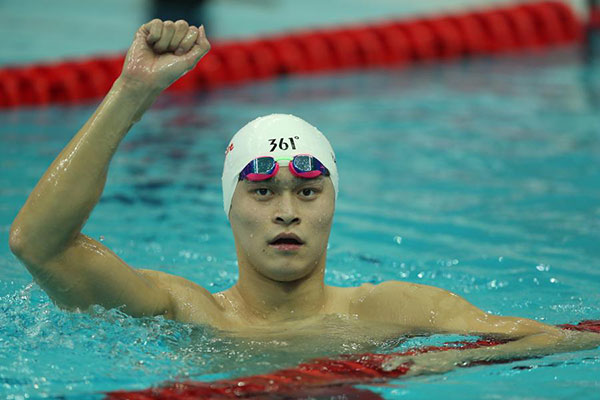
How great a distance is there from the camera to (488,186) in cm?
527

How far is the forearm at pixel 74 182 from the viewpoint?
7.41 feet

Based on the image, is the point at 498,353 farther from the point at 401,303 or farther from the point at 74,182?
the point at 74,182

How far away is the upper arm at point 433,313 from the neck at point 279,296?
0.18 meters

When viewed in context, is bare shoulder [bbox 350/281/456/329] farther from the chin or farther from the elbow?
the elbow

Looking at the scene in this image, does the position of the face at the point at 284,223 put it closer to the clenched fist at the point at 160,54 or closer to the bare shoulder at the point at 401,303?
the bare shoulder at the point at 401,303

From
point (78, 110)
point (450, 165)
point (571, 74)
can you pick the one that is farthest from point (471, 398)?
point (571, 74)

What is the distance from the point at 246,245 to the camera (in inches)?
104

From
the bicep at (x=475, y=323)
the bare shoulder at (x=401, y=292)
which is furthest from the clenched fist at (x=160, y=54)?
the bicep at (x=475, y=323)

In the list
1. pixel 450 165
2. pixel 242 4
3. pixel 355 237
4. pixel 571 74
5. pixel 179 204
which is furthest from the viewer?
pixel 242 4

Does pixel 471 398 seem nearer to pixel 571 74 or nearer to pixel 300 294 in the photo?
pixel 300 294

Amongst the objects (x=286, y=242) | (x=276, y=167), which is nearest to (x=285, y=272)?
(x=286, y=242)

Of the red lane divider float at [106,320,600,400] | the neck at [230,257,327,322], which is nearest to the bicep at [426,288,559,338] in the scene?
the red lane divider float at [106,320,600,400]

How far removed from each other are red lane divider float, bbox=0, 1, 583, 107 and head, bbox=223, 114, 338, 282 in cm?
480

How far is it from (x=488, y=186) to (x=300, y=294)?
2723 millimetres
